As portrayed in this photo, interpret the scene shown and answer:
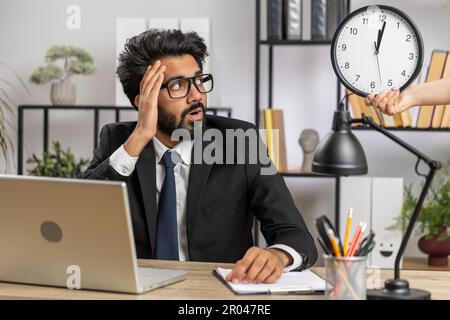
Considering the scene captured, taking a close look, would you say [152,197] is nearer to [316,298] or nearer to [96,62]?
[316,298]

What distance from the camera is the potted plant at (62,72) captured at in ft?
12.8

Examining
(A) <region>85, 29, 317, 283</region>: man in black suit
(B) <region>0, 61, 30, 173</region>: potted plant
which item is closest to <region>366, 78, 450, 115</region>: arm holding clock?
(A) <region>85, 29, 317, 283</region>: man in black suit

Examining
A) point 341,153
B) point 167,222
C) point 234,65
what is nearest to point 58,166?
point 234,65

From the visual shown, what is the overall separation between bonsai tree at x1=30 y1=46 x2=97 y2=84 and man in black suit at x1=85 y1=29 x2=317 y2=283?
60.0 inches

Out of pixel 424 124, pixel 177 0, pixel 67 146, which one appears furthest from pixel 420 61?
pixel 67 146

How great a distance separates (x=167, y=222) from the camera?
88.4 inches

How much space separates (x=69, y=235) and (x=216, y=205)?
76cm

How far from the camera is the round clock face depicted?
7.00ft

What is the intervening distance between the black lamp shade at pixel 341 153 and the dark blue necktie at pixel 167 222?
673 millimetres

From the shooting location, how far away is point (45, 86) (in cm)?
418

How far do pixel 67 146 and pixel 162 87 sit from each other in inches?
73.7

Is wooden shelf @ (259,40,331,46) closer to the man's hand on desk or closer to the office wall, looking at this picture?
the office wall

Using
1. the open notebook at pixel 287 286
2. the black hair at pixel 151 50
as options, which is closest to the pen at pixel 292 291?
the open notebook at pixel 287 286

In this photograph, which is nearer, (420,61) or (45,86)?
(420,61)
